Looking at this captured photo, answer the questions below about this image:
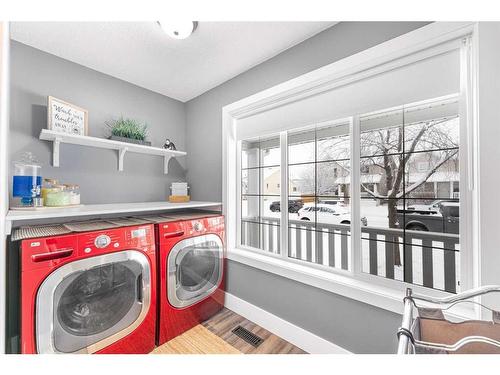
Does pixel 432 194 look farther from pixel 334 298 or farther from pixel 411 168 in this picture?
pixel 334 298

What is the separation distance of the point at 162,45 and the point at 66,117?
97cm

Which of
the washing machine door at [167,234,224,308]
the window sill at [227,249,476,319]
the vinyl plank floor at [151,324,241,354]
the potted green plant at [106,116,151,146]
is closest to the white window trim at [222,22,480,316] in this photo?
the window sill at [227,249,476,319]

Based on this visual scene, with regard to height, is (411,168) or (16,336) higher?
(411,168)

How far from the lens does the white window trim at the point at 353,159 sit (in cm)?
97

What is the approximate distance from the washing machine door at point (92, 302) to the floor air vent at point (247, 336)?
2.64 ft

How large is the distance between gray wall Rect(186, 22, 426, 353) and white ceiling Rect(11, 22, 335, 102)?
128 millimetres

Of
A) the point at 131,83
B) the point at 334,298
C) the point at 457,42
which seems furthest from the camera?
the point at 131,83

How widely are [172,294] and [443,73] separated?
2289 mm

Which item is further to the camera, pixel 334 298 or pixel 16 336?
pixel 334 298

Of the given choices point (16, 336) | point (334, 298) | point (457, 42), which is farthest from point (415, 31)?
point (16, 336)

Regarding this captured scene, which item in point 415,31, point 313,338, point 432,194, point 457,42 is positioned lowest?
point 313,338

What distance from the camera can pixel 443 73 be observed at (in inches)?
40.9

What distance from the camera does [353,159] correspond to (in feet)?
4.62

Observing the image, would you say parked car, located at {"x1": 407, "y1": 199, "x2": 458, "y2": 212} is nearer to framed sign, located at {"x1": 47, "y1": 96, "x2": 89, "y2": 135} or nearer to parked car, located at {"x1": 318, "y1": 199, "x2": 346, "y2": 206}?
parked car, located at {"x1": 318, "y1": 199, "x2": 346, "y2": 206}
